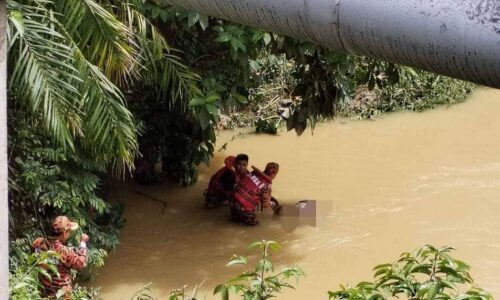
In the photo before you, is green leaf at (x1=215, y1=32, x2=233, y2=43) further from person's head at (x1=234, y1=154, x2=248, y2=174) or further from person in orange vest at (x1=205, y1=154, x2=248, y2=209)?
person in orange vest at (x1=205, y1=154, x2=248, y2=209)

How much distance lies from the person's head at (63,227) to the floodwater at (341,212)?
4.68 ft

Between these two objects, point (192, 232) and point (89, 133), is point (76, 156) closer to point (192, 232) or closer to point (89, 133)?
point (89, 133)

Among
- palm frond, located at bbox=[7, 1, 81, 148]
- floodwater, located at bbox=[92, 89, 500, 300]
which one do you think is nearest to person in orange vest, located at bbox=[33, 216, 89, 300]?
palm frond, located at bbox=[7, 1, 81, 148]

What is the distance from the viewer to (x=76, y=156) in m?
6.36

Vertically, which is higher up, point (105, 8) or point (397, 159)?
point (105, 8)

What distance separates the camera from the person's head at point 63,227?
571 cm

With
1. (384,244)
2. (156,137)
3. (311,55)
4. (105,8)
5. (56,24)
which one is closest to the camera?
(56,24)

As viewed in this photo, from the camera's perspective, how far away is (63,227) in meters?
5.71

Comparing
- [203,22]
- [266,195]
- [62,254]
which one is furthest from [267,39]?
[266,195]

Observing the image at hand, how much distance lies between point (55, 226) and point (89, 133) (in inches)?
26.5

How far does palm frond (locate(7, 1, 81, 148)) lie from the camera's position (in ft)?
16.9

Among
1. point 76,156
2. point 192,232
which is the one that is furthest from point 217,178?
point 76,156

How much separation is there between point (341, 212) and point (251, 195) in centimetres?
106

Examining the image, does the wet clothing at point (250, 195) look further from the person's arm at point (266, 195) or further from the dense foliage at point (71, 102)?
the dense foliage at point (71, 102)
